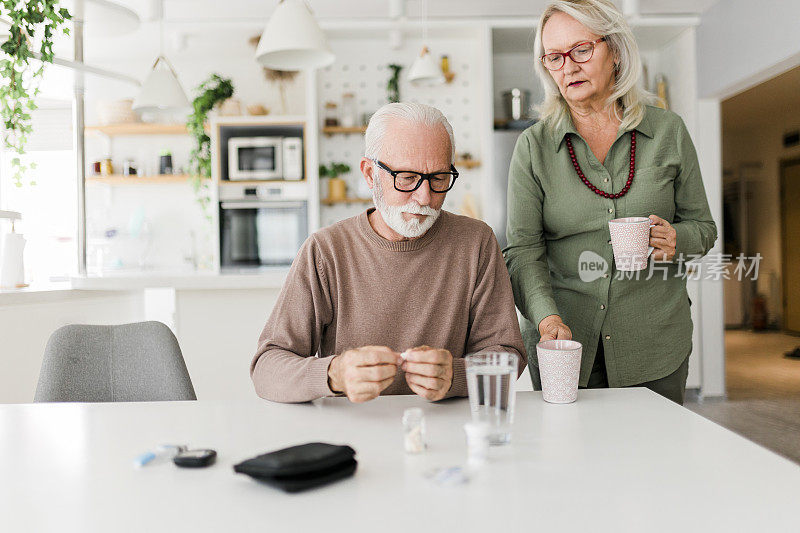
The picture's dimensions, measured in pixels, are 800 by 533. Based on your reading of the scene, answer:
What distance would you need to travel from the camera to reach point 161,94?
388cm

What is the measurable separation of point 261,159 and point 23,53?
9.25 ft

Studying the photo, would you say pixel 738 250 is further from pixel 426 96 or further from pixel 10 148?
pixel 10 148

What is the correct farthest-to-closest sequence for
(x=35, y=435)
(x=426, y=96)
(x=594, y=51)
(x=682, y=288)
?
(x=426, y=96)
(x=682, y=288)
(x=594, y=51)
(x=35, y=435)

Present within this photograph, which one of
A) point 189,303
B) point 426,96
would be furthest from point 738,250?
point 189,303

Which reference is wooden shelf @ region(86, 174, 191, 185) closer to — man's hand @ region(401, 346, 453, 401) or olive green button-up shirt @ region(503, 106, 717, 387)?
olive green button-up shirt @ region(503, 106, 717, 387)

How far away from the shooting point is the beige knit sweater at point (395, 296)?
1385 millimetres

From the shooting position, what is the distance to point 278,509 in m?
0.77

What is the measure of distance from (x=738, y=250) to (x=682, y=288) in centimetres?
480

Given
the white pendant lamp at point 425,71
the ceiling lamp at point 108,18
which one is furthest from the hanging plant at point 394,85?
the ceiling lamp at point 108,18

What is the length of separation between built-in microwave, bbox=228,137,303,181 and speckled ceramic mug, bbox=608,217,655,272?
12.6 feet

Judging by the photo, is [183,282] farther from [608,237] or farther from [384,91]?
[384,91]

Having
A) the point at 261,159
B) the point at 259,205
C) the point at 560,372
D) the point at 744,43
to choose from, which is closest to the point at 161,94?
the point at 261,159

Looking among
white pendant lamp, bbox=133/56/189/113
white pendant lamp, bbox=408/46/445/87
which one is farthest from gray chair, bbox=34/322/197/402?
white pendant lamp, bbox=408/46/445/87

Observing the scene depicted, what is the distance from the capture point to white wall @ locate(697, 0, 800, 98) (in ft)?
12.0
